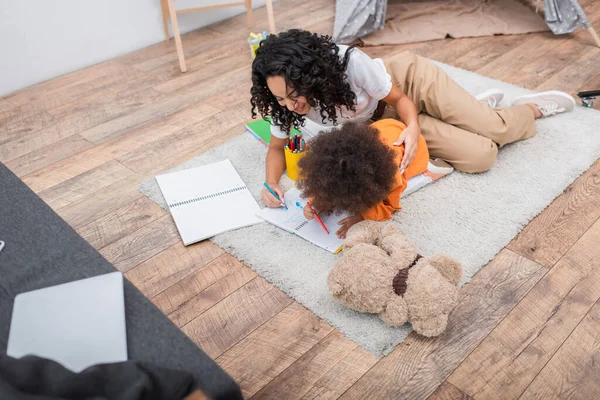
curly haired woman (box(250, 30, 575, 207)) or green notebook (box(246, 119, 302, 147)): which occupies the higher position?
curly haired woman (box(250, 30, 575, 207))

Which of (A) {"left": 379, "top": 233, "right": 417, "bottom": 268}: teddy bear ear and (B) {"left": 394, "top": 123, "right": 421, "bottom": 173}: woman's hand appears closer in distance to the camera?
(A) {"left": 379, "top": 233, "right": 417, "bottom": 268}: teddy bear ear

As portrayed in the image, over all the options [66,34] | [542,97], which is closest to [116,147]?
[66,34]

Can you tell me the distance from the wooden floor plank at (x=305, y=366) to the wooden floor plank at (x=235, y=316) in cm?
5

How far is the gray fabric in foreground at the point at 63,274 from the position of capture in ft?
2.46

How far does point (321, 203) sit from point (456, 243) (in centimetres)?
41

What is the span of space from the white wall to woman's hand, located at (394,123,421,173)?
1.72 metres

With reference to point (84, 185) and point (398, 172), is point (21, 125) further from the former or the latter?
point (398, 172)

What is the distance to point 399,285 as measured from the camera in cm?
121

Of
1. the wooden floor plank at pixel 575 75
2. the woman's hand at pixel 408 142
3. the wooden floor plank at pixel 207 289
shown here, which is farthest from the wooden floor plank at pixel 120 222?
the wooden floor plank at pixel 575 75

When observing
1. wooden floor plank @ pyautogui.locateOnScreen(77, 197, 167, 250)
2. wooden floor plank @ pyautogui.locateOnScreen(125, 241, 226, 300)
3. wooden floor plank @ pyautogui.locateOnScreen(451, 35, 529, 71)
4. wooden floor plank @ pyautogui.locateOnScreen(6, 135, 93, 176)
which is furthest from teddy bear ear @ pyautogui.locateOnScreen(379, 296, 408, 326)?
wooden floor plank @ pyautogui.locateOnScreen(451, 35, 529, 71)

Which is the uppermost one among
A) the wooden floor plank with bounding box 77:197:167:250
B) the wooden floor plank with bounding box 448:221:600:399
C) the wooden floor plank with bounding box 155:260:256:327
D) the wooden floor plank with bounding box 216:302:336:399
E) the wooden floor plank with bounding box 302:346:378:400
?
the wooden floor plank with bounding box 448:221:600:399

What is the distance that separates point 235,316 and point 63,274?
49 cm

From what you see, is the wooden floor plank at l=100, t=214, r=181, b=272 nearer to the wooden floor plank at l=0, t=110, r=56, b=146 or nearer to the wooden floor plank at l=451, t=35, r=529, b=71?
the wooden floor plank at l=0, t=110, r=56, b=146

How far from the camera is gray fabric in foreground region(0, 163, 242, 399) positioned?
0.75 meters
